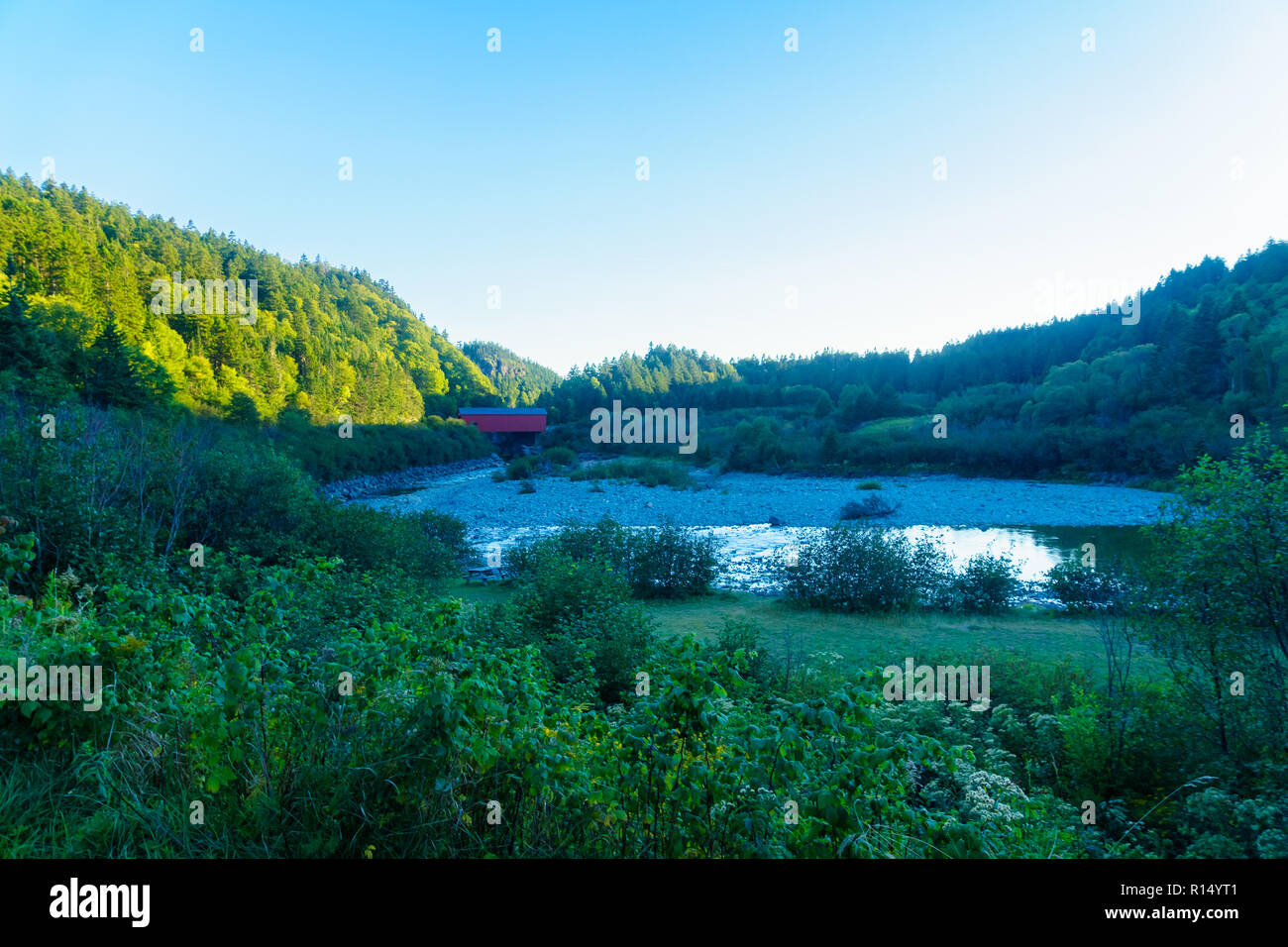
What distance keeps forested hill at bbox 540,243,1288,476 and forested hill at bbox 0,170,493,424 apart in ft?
119

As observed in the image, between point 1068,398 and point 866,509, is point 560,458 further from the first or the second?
point 1068,398

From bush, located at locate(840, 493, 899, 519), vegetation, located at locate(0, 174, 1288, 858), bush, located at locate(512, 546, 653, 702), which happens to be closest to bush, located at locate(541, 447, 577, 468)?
bush, located at locate(840, 493, 899, 519)

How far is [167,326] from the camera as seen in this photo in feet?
179

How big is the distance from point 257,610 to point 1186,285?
393 feet

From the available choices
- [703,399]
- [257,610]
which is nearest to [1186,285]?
[703,399]

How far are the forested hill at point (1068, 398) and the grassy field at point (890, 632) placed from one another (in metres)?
28.8

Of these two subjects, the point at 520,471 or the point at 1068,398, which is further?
the point at 1068,398

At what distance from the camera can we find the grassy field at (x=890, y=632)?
37.5 ft

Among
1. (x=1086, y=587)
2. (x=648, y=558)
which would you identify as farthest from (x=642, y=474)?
(x=1086, y=587)

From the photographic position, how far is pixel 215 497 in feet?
47.6

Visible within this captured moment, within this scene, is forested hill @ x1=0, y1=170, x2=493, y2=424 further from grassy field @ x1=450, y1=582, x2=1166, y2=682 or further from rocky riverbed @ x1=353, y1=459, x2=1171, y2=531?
grassy field @ x1=450, y1=582, x2=1166, y2=682

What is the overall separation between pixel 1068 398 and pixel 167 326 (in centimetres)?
9111

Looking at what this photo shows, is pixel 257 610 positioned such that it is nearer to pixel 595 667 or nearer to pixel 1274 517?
pixel 595 667
